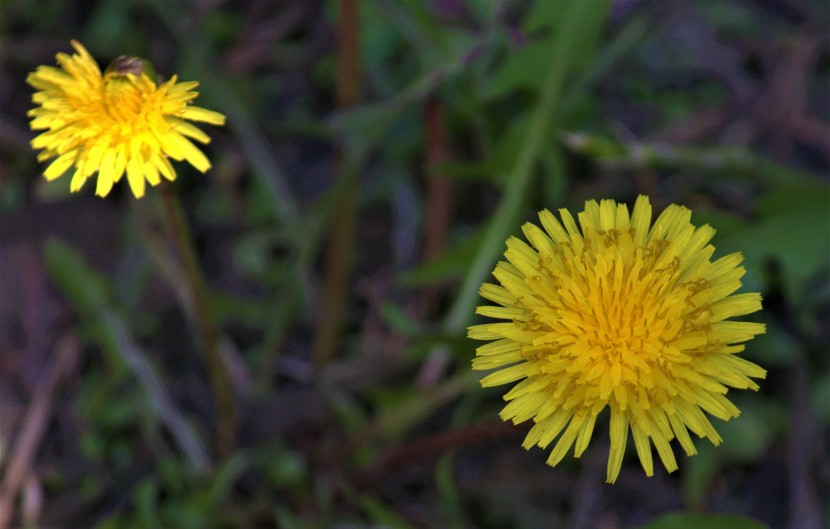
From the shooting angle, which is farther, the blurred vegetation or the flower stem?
the blurred vegetation

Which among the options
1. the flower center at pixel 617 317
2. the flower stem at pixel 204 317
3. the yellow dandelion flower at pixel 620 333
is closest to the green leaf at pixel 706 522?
the yellow dandelion flower at pixel 620 333

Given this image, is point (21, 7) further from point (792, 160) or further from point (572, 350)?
point (792, 160)

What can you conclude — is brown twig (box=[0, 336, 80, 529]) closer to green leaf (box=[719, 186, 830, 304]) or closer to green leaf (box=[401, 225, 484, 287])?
green leaf (box=[401, 225, 484, 287])

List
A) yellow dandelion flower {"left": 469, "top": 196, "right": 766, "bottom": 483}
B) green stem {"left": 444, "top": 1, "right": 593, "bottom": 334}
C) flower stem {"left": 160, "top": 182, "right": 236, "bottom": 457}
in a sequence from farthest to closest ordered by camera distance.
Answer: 1. green stem {"left": 444, "top": 1, "right": 593, "bottom": 334}
2. flower stem {"left": 160, "top": 182, "right": 236, "bottom": 457}
3. yellow dandelion flower {"left": 469, "top": 196, "right": 766, "bottom": 483}

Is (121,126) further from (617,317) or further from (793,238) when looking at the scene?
(793,238)

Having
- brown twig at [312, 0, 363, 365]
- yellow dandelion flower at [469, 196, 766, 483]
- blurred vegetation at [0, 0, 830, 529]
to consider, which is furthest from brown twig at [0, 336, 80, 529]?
yellow dandelion flower at [469, 196, 766, 483]

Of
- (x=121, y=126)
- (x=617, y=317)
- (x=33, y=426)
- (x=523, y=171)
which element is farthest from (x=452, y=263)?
(x=33, y=426)

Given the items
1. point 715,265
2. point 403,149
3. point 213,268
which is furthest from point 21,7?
point 715,265
